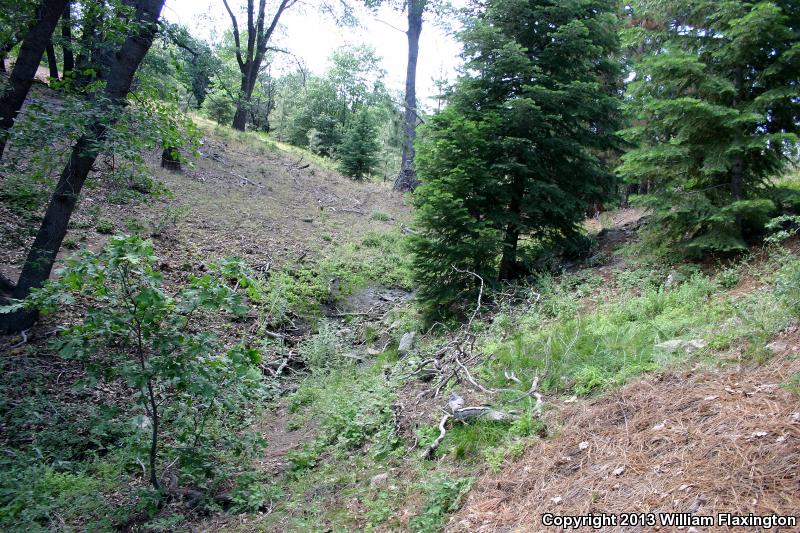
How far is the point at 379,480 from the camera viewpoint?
414cm

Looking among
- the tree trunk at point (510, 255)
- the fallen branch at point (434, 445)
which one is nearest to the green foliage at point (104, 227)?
the tree trunk at point (510, 255)

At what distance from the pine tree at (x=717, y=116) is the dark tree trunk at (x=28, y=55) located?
7.99 metres

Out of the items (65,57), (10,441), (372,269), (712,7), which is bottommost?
(10,441)

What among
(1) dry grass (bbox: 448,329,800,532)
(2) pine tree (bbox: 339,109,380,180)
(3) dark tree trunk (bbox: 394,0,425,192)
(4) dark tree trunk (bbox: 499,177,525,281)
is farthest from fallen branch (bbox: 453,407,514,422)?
(2) pine tree (bbox: 339,109,380,180)

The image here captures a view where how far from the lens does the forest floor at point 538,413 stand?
9.78 feet

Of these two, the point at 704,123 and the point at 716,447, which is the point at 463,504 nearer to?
the point at 716,447

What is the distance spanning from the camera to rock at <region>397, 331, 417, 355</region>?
741 centimetres

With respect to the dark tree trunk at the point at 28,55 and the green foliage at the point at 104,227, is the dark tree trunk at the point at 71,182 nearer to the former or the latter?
the dark tree trunk at the point at 28,55

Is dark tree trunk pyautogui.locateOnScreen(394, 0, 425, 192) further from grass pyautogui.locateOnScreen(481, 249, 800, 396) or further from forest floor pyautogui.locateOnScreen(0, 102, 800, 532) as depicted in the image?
grass pyautogui.locateOnScreen(481, 249, 800, 396)

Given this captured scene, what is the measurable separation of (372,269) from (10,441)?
7.79 m

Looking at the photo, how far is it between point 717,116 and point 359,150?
53.2 ft

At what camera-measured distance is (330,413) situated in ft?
18.9

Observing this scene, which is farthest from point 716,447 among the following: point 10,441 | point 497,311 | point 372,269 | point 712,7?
point 372,269

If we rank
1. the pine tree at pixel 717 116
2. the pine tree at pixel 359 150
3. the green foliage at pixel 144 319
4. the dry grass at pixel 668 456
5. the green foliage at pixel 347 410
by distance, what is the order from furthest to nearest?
1. the pine tree at pixel 359 150
2. the pine tree at pixel 717 116
3. the green foliage at pixel 347 410
4. the green foliage at pixel 144 319
5. the dry grass at pixel 668 456
